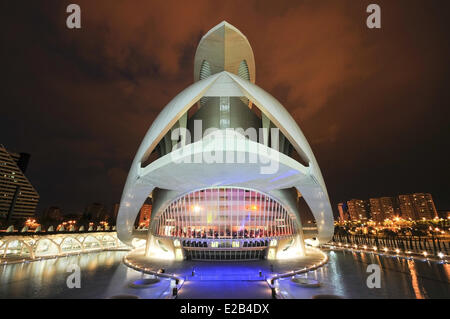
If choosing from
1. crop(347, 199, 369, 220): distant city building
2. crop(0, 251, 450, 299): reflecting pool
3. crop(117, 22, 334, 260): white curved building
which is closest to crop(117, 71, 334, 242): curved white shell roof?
crop(117, 22, 334, 260): white curved building

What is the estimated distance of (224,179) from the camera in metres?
20.1

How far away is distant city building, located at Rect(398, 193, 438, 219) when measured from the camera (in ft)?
365

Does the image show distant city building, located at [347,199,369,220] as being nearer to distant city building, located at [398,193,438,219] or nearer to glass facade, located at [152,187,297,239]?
distant city building, located at [398,193,438,219]

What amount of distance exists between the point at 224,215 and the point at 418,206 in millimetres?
137734

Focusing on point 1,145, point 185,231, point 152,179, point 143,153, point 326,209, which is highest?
point 1,145

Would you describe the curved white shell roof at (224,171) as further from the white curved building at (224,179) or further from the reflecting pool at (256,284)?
the reflecting pool at (256,284)

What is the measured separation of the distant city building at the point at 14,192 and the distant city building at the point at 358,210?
584 ft

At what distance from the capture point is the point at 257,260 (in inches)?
944

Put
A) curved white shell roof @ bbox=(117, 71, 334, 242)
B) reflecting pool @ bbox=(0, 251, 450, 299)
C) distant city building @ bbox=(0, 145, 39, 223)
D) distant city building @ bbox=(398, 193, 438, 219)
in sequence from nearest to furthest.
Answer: reflecting pool @ bbox=(0, 251, 450, 299), curved white shell roof @ bbox=(117, 71, 334, 242), distant city building @ bbox=(0, 145, 39, 223), distant city building @ bbox=(398, 193, 438, 219)

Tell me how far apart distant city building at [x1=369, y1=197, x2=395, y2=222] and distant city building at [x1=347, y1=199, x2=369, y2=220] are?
6.60 metres
